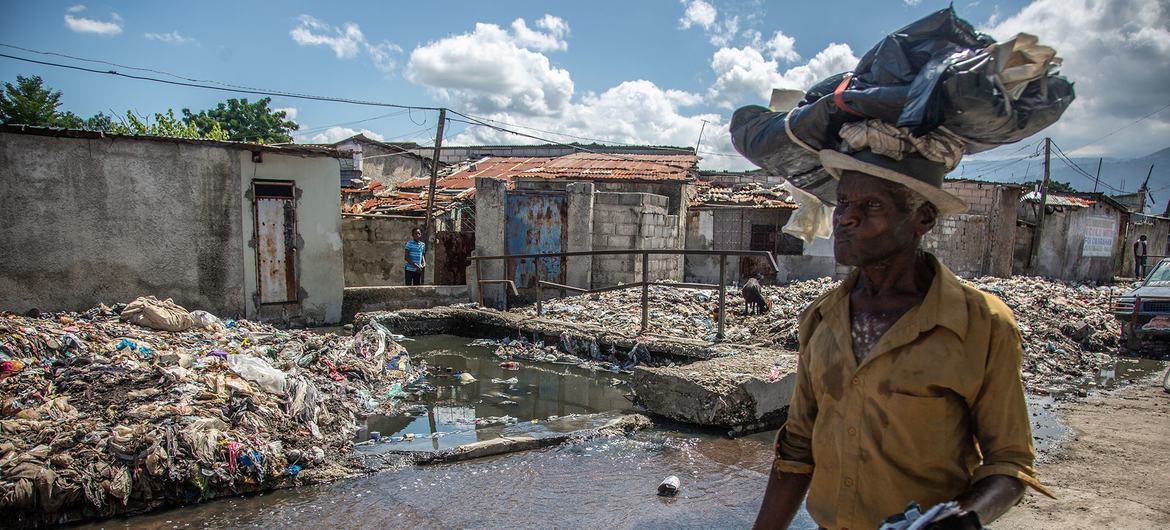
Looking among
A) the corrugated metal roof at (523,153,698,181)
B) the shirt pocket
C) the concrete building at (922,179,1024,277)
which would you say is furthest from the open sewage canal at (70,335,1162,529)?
the concrete building at (922,179,1024,277)

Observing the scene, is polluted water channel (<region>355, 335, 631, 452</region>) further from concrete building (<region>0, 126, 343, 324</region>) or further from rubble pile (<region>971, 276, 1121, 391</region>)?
rubble pile (<region>971, 276, 1121, 391</region>)

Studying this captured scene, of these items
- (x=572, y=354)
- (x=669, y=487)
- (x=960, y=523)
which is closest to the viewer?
(x=960, y=523)

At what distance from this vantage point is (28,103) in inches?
833

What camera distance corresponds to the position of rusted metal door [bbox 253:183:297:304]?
10.6 metres

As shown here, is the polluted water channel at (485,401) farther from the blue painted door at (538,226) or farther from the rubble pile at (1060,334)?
the blue painted door at (538,226)

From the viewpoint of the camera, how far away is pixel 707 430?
4.98 meters

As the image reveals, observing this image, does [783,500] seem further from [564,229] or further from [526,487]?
[564,229]

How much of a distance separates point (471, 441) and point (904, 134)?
159 inches

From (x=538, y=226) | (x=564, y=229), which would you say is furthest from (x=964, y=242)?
(x=538, y=226)

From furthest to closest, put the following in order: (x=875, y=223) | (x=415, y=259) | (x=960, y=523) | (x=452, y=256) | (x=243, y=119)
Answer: (x=243, y=119) → (x=452, y=256) → (x=415, y=259) → (x=875, y=223) → (x=960, y=523)

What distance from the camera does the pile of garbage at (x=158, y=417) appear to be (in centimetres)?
354

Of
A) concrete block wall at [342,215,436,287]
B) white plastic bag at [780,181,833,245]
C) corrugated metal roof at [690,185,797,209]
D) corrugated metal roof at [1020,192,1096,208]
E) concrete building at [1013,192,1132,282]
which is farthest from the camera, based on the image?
corrugated metal roof at [1020,192,1096,208]

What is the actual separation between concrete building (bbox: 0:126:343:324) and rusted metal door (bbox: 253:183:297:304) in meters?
0.02

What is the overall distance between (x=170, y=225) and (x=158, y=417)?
6924mm
